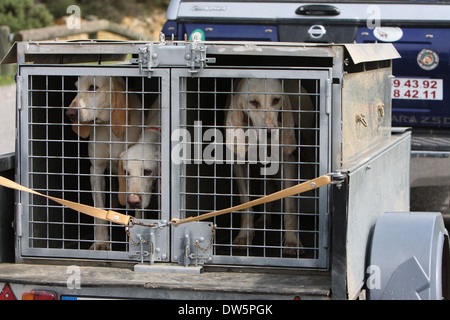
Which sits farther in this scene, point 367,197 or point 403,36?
point 403,36

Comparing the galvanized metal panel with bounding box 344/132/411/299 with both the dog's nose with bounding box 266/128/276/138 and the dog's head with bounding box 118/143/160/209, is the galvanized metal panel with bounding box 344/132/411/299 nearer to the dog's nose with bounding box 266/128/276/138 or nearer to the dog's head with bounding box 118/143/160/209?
the dog's nose with bounding box 266/128/276/138

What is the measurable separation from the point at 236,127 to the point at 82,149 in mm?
1224

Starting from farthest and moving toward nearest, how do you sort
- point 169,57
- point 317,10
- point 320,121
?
point 317,10 → point 169,57 → point 320,121

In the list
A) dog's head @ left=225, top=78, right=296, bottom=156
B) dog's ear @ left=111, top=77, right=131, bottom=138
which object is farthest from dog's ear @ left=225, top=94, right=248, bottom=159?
dog's ear @ left=111, top=77, right=131, bottom=138

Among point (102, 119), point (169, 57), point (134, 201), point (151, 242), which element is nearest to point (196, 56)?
point (169, 57)

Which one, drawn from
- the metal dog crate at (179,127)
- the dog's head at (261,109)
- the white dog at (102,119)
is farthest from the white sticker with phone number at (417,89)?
the white dog at (102,119)

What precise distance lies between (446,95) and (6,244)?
409 centimetres

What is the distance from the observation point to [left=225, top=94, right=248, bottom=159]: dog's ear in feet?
14.0

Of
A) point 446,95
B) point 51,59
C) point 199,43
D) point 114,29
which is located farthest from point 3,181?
point 114,29

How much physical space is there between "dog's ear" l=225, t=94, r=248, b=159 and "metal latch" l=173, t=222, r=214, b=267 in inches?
18.3

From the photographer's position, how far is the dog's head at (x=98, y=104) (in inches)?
173

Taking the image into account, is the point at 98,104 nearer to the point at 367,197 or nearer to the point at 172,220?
the point at 172,220

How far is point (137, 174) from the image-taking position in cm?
448

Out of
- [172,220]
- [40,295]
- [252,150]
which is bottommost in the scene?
[40,295]
